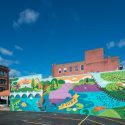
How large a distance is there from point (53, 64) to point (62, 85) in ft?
127

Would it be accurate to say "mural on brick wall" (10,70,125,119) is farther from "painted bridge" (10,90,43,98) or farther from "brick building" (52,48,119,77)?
"brick building" (52,48,119,77)

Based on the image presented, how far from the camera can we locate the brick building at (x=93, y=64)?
6038 cm

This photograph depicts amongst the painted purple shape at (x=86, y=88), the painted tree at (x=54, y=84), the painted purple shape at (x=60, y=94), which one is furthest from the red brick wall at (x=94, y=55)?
the painted purple shape at (x=86, y=88)

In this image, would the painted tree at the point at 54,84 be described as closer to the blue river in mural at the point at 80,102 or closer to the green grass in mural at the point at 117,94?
the blue river in mural at the point at 80,102

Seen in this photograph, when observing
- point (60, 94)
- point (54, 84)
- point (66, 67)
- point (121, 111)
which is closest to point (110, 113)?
point (121, 111)

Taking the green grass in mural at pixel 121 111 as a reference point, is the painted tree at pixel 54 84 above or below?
above

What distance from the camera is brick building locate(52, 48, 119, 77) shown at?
2377 inches

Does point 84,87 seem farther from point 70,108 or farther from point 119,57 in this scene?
point 119,57

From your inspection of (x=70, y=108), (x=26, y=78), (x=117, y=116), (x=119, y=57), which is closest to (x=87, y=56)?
(x=119, y=57)

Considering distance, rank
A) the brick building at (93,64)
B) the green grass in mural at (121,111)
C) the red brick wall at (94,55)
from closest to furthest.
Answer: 1. the green grass in mural at (121,111)
2. the brick building at (93,64)
3. the red brick wall at (94,55)

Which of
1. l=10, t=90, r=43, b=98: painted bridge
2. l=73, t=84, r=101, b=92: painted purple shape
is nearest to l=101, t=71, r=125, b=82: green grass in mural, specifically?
l=73, t=84, r=101, b=92: painted purple shape

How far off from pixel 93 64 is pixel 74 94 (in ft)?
101

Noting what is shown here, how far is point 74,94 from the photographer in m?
33.6

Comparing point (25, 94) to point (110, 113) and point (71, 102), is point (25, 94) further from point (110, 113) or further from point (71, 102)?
point (110, 113)
